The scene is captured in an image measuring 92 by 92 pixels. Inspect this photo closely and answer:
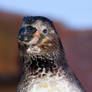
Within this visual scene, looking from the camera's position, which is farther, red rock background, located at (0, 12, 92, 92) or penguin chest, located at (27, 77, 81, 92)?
red rock background, located at (0, 12, 92, 92)

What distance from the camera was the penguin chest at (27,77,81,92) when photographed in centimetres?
321

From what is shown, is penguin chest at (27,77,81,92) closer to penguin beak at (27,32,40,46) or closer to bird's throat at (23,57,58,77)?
bird's throat at (23,57,58,77)

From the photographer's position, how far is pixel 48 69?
10.7ft

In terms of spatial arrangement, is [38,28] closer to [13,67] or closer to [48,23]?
[48,23]

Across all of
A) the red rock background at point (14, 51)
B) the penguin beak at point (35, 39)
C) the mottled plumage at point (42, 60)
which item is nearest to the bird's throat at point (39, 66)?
the mottled plumage at point (42, 60)

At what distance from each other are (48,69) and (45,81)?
0.36 feet

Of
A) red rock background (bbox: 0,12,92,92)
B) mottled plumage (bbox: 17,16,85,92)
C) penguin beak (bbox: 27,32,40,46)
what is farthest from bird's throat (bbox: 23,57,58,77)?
red rock background (bbox: 0,12,92,92)

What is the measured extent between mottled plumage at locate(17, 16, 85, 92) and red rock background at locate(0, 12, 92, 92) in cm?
696

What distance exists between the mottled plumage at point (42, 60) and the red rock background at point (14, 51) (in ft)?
Answer: 22.8

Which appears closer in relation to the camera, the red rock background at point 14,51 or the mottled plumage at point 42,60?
the mottled plumage at point 42,60

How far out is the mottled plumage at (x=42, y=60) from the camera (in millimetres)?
3209

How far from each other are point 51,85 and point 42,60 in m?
0.22

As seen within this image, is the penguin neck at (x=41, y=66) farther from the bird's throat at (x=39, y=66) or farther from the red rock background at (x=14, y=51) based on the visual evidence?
the red rock background at (x=14, y=51)

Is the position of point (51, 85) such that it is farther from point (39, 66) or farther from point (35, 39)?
point (35, 39)
